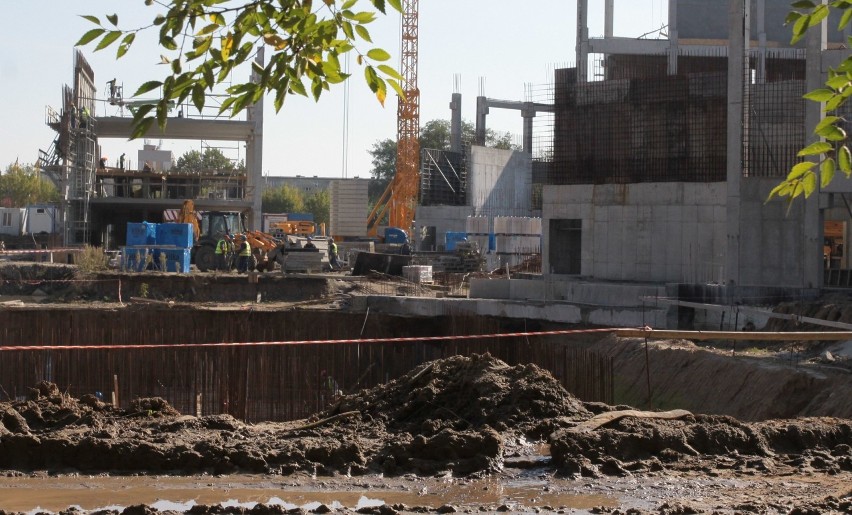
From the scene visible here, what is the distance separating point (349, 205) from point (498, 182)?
545 inches

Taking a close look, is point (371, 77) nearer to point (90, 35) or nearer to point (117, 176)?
point (90, 35)

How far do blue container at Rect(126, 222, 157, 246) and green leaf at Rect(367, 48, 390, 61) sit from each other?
30024mm

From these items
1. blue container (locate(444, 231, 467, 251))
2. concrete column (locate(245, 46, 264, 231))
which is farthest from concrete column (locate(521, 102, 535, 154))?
concrete column (locate(245, 46, 264, 231))

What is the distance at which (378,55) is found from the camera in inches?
176

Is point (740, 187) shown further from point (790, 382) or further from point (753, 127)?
point (790, 382)

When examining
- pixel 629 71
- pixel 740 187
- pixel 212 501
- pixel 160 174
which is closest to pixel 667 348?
pixel 740 187

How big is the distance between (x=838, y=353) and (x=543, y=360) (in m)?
4.59

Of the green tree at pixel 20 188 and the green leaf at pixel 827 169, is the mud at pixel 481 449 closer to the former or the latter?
the green leaf at pixel 827 169

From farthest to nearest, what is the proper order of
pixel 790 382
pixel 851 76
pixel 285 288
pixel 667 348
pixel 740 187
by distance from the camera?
pixel 285 288 < pixel 740 187 < pixel 667 348 < pixel 790 382 < pixel 851 76

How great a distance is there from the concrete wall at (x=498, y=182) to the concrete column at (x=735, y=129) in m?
28.2

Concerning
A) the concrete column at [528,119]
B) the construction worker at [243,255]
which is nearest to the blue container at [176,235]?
the construction worker at [243,255]

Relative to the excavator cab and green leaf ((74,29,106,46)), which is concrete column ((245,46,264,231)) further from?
green leaf ((74,29,106,46))

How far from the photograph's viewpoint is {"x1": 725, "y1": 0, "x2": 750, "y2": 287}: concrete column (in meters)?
22.0

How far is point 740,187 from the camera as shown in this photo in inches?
878
